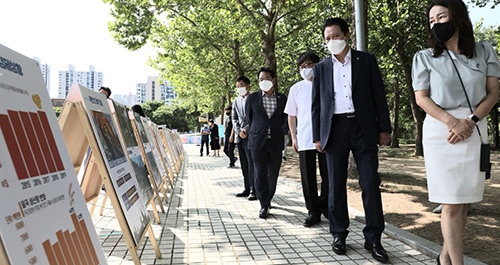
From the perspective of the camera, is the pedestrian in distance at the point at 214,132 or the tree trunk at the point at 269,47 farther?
the pedestrian in distance at the point at 214,132

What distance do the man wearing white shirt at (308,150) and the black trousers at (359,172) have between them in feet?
3.49

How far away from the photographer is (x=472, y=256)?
11.6ft

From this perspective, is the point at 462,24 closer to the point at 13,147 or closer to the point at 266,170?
the point at 13,147

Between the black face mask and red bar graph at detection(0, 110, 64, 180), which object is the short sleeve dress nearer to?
the black face mask

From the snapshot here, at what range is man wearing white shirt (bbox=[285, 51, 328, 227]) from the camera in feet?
16.5

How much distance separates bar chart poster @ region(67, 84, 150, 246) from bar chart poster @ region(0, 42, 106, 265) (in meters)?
0.69

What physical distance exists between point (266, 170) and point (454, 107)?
325 cm

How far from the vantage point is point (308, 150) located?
502 cm

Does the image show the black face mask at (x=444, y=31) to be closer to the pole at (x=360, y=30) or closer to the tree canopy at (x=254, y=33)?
the pole at (x=360, y=30)

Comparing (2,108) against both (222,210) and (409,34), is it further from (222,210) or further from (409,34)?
(409,34)

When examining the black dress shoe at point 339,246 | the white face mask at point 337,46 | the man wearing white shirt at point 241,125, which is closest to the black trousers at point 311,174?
the black dress shoe at point 339,246

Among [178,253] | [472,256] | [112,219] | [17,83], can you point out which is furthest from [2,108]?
[112,219]

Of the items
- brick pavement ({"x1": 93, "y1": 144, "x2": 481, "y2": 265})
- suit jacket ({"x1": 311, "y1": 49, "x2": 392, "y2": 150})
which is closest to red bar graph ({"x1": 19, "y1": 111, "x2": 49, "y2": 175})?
brick pavement ({"x1": 93, "y1": 144, "x2": 481, "y2": 265})

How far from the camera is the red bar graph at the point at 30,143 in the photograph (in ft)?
5.54
